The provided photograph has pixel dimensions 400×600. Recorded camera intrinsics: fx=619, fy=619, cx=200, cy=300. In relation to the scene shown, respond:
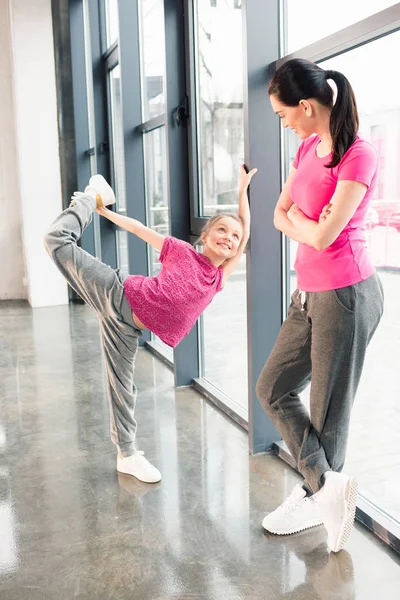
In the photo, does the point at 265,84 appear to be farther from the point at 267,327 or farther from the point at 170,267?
the point at 267,327

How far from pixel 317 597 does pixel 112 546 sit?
2.25 ft

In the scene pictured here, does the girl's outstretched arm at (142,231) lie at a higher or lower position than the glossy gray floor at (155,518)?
higher

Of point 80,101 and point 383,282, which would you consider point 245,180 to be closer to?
point 383,282

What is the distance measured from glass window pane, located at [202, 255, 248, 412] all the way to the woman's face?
1393mm

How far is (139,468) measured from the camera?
2533mm

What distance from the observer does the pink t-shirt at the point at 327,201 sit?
1645 millimetres

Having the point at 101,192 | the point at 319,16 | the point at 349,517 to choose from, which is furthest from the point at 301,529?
the point at 319,16

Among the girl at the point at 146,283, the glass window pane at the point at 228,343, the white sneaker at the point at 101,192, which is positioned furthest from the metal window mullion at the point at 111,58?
the girl at the point at 146,283

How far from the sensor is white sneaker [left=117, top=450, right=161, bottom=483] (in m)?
2.51

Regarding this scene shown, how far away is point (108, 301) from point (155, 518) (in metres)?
0.82

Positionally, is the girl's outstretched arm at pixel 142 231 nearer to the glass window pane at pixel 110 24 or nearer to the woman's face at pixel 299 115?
the woman's face at pixel 299 115

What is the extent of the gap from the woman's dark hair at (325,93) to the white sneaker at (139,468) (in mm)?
1451

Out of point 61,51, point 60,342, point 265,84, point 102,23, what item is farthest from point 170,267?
point 61,51

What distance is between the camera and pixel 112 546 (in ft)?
6.70
